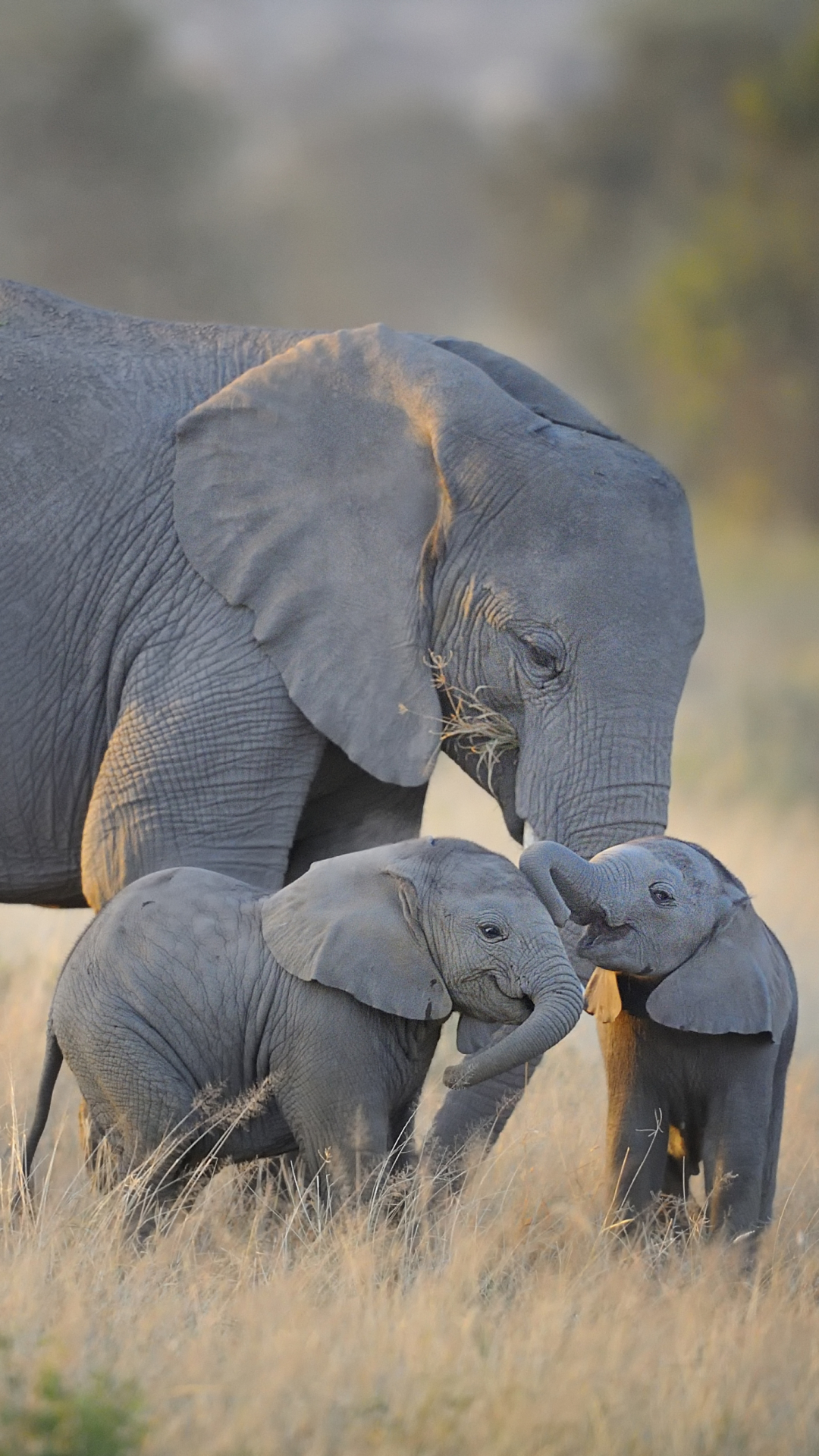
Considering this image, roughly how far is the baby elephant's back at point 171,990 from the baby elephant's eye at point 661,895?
3.53 ft

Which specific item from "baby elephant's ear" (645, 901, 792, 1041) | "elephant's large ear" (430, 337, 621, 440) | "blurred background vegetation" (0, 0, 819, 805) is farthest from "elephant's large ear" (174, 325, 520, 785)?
"blurred background vegetation" (0, 0, 819, 805)

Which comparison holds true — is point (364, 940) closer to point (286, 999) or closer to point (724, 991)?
point (286, 999)

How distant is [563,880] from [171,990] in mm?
1117

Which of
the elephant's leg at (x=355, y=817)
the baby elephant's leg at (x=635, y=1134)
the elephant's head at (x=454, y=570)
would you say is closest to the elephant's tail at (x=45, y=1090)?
the elephant's leg at (x=355, y=817)

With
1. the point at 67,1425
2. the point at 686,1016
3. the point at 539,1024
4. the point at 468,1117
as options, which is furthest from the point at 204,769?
the point at 67,1425

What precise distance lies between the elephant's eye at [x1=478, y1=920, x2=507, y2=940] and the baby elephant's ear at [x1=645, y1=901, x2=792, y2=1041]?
1.94 feet

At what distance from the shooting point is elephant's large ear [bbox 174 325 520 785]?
6.30 meters

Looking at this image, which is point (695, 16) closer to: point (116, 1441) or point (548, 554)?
point (548, 554)

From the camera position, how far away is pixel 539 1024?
533 cm

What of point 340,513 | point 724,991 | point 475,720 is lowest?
point 724,991

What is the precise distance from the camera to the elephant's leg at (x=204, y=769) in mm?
6219

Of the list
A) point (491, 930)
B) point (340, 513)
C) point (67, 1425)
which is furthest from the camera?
point (340, 513)

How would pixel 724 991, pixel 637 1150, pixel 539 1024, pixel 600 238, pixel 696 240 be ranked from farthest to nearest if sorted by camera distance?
pixel 600 238, pixel 696 240, pixel 637 1150, pixel 724 991, pixel 539 1024

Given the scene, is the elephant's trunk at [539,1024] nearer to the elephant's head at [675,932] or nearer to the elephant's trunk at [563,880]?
the elephant's trunk at [563,880]
